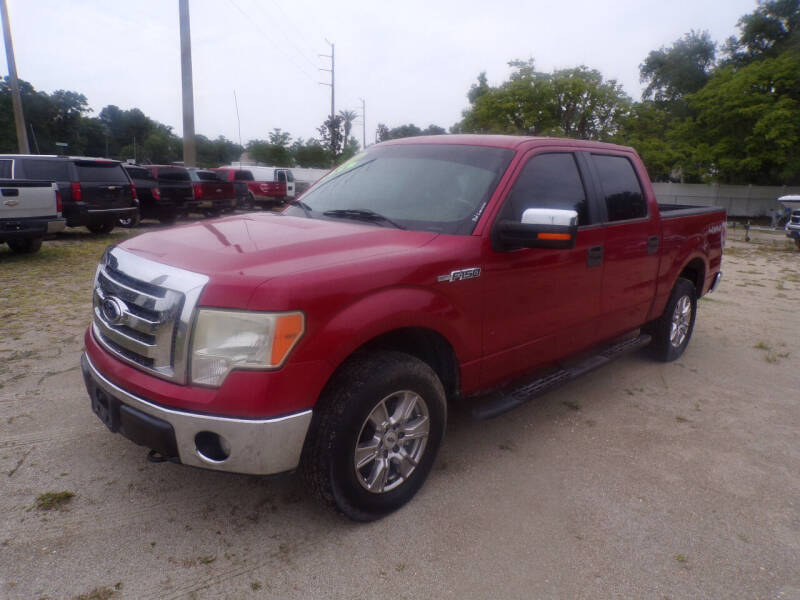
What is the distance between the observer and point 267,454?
2.28 m

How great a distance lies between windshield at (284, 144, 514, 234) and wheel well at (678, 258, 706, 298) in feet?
9.32

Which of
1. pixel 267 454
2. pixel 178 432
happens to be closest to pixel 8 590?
pixel 178 432


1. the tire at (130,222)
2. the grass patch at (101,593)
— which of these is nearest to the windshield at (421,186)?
the grass patch at (101,593)

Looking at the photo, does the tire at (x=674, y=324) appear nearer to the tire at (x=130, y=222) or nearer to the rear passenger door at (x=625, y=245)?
the rear passenger door at (x=625, y=245)

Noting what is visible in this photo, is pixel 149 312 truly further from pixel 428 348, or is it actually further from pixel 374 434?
pixel 428 348

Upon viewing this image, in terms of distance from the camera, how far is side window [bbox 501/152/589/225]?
10.6ft

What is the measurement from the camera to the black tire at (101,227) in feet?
40.8

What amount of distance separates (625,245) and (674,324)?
1.55 metres

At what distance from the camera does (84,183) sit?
11.3 meters

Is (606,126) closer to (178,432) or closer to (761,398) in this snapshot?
(761,398)

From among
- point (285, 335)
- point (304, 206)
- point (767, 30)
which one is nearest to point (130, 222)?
point (304, 206)

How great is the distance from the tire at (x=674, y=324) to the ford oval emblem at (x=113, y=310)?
4.33 m

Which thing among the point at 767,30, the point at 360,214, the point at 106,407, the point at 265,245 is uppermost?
the point at 767,30

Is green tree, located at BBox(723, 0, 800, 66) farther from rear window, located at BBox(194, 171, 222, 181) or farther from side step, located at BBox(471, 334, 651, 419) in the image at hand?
side step, located at BBox(471, 334, 651, 419)
